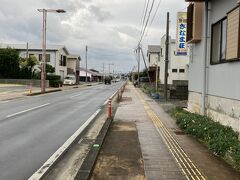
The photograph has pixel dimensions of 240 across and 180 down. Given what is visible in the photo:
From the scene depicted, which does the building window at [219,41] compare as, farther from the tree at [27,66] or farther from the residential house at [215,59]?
the tree at [27,66]

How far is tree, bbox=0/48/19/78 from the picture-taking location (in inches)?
2391

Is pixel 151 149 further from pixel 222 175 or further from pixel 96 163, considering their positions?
pixel 222 175

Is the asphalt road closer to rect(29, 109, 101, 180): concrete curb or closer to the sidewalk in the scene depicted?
rect(29, 109, 101, 180): concrete curb

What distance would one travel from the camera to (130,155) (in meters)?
8.88

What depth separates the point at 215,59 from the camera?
13.6 metres

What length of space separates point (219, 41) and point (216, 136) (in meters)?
4.58

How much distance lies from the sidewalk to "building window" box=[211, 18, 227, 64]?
2.94 m

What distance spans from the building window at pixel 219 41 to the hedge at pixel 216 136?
2272 mm

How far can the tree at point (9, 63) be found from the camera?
60.7m

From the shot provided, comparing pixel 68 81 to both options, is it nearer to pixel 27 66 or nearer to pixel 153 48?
pixel 27 66

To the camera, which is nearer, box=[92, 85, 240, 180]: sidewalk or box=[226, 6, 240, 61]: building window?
box=[92, 85, 240, 180]: sidewalk

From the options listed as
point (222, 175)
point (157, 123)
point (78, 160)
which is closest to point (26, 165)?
point (78, 160)

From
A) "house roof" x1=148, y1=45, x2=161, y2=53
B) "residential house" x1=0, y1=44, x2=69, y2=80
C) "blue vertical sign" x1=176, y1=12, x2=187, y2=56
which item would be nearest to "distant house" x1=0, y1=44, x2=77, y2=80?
"residential house" x1=0, y1=44, x2=69, y2=80

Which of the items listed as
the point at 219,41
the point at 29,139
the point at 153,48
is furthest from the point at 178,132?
the point at 153,48
